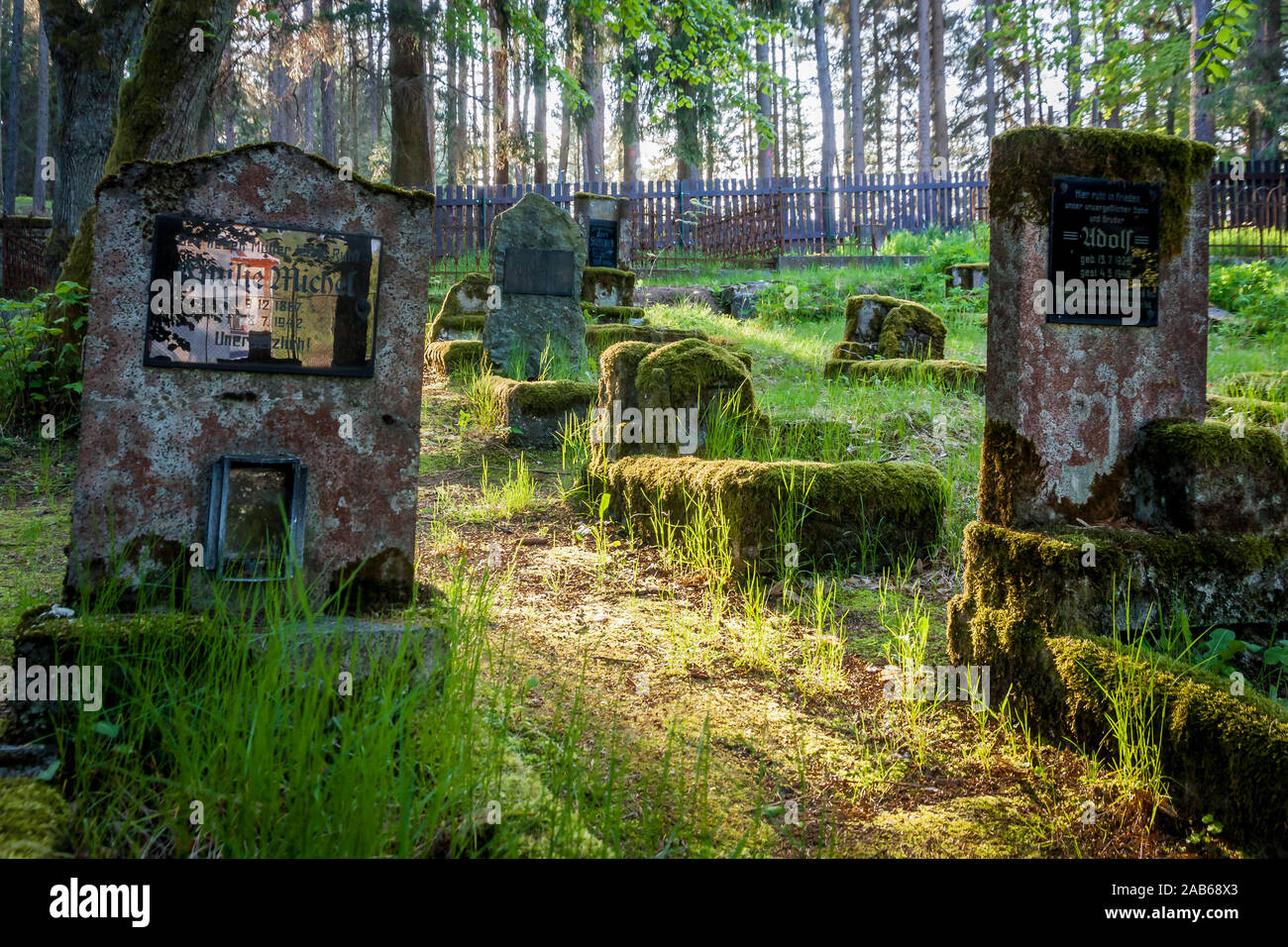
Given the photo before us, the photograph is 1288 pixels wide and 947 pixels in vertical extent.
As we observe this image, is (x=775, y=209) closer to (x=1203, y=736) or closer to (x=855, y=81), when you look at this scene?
(x=855, y=81)

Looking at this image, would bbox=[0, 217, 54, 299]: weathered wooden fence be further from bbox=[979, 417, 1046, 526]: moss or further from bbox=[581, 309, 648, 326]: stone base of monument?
bbox=[979, 417, 1046, 526]: moss

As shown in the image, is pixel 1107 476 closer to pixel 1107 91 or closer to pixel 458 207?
pixel 1107 91

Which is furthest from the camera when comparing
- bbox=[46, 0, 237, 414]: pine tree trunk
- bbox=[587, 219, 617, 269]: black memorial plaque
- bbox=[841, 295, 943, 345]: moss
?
bbox=[587, 219, 617, 269]: black memorial plaque

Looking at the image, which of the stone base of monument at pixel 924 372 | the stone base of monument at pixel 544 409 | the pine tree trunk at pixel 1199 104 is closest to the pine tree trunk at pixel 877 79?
the pine tree trunk at pixel 1199 104

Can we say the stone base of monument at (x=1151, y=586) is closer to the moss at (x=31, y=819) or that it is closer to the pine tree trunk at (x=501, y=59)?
the moss at (x=31, y=819)

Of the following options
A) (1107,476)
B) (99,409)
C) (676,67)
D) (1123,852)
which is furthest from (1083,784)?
(676,67)

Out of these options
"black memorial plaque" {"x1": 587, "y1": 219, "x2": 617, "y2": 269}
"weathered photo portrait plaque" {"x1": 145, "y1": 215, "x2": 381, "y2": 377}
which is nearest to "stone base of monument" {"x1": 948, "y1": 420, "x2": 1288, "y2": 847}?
"weathered photo portrait plaque" {"x1": 145, "y1": 215, "x2": 381, "y2": 377}

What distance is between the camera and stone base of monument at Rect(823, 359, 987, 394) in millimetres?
6715

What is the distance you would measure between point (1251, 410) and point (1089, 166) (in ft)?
8.63

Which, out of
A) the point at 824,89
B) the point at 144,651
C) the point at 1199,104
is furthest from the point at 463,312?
the point at 824,89

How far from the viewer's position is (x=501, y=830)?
1.67m

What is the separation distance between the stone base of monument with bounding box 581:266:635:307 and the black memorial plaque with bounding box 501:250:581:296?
2904 mm

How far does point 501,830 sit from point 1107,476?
8.25 feet
